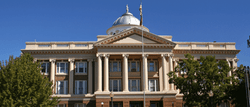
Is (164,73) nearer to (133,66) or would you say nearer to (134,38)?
(133,66)

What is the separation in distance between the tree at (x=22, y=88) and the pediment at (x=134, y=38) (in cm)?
1496

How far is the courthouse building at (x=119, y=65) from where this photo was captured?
4456 cm

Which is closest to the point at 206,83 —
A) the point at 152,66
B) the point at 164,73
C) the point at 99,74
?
the point at 164,73

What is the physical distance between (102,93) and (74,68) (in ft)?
25.6

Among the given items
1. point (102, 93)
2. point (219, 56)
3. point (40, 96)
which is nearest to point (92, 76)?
point (102, 93)

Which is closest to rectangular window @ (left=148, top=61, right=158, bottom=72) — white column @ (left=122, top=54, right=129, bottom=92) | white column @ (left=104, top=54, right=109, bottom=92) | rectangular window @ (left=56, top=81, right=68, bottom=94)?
white column @ (left=122, top=54, right=129, bottom=92)

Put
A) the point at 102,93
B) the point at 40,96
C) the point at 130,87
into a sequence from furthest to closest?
1. the point at 130,87
2. the point at 102,93
3. the point at 40,96

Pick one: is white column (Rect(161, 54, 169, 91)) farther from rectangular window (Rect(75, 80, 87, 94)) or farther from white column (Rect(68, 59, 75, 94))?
white column (Rect(68, 59, 75, 94))

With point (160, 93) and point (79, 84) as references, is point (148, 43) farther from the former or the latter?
point (79, 84)

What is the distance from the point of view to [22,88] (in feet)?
103

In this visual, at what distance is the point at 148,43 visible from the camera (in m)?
46.1

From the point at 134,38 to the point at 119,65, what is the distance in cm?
521

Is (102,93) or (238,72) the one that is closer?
(238,72)

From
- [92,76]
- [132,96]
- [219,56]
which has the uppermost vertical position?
[219,56]
